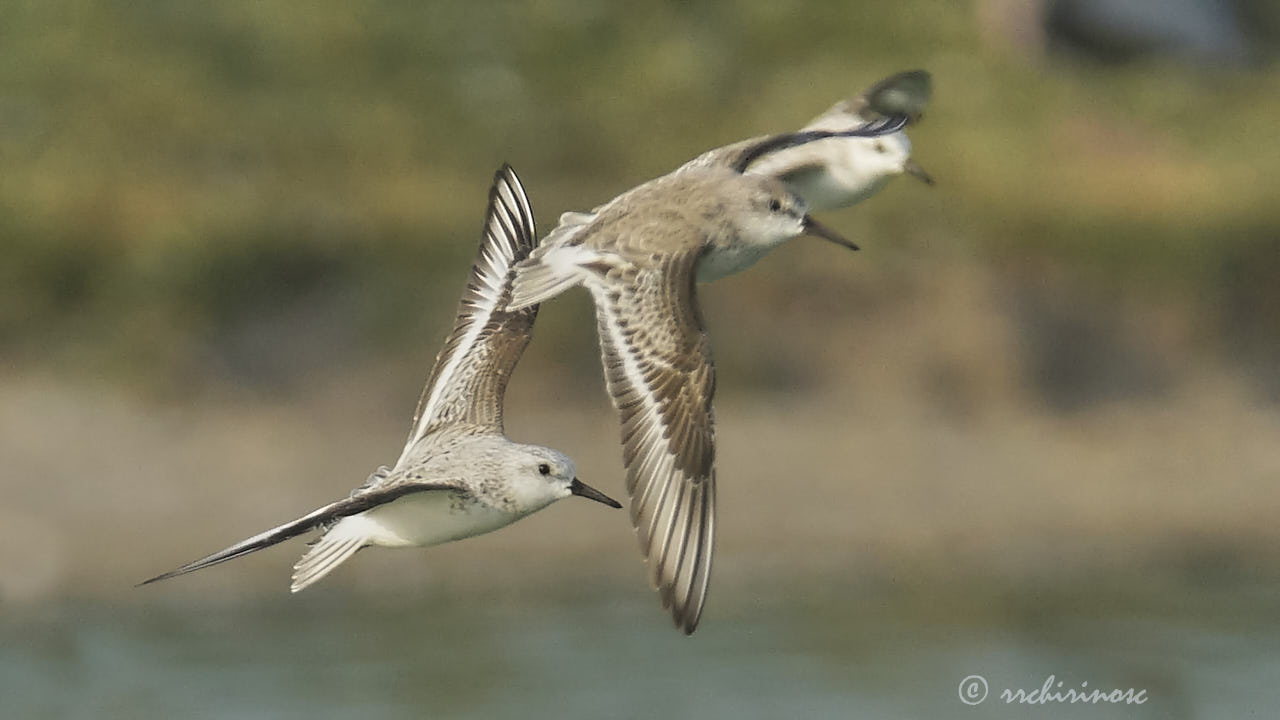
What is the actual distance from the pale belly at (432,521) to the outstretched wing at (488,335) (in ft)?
1.87

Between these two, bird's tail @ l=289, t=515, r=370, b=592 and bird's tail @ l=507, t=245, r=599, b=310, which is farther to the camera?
bird's tail @ l=507, t=245, r=599, b=310

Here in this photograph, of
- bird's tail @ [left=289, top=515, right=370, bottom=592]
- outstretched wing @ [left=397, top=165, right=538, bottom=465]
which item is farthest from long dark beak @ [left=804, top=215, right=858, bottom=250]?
bird's tail @ [left=289, top=515, right=370, bottom=592]

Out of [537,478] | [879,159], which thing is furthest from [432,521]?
[879,159]

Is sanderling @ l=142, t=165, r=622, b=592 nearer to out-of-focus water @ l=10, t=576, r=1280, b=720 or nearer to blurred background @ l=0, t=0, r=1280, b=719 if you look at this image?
out-of-focus water @ l=10, t=576, r=1280, b=720

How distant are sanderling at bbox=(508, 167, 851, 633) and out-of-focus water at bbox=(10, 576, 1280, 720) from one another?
8897 mm

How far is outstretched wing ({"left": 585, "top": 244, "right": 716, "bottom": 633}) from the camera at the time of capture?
637 centimetres

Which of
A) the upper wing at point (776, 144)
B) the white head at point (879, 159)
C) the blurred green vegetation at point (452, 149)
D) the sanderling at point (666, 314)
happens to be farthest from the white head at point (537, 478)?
the blurred green vegetation at point (452, 149)

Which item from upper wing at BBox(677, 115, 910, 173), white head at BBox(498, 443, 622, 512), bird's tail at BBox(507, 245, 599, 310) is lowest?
white head at BBox(498, 443, 622, 512)

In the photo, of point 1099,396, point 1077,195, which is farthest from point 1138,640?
point 1077,195

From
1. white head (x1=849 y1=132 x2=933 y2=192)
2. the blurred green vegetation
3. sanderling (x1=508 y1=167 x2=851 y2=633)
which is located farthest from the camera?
the blurred green vegetation

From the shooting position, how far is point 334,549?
6227mm

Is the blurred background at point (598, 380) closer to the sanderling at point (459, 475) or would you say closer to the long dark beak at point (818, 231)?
the sanderling at point (459, 475)

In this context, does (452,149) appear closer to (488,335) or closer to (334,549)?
(488,335)

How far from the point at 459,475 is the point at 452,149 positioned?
36.9ft
